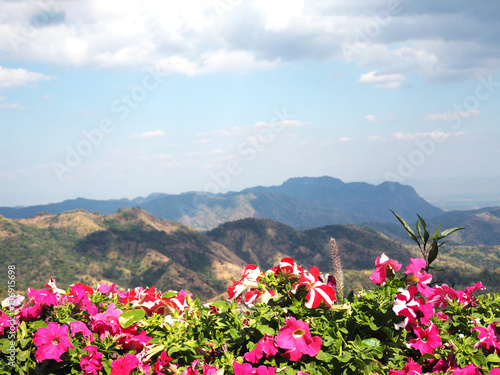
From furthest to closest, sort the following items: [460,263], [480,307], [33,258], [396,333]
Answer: [460,263]
[33,258]
[480,307]
[396,333]

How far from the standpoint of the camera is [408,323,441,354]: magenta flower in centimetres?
273

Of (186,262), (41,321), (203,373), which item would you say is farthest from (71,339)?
(186,262)

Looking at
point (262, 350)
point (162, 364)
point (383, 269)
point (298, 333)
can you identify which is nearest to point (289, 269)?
point (298, 333)

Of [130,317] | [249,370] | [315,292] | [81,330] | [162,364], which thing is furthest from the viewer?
[130,317]

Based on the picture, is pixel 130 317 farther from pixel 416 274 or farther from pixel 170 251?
pixel 170 251

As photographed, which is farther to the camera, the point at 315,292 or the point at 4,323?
the point at 4,323

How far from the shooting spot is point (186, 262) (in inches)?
4929

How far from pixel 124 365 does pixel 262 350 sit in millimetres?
1046

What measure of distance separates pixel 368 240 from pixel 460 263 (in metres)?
35.3

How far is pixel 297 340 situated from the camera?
99.0 inches

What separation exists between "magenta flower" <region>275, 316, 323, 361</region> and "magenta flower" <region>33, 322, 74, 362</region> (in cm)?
157

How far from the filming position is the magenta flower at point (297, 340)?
2.48m

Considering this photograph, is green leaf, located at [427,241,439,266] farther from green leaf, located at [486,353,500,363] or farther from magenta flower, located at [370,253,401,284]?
green leaf, located at [486,353,500,363]

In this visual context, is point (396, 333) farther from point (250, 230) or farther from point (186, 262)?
point (250, 230)
